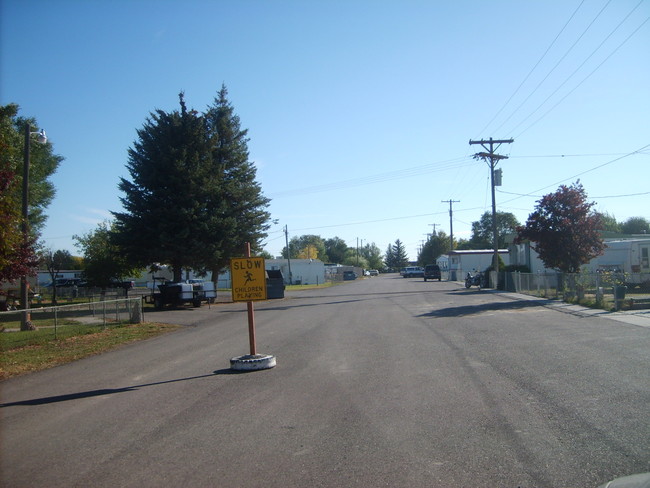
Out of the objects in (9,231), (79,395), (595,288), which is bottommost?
(79,395)

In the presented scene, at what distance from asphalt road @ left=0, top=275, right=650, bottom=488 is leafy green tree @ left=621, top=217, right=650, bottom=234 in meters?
110

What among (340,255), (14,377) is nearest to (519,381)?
(14,377)

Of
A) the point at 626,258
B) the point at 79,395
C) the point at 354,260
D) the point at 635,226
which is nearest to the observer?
the point at 79,395

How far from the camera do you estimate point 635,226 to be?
110188 millimetres

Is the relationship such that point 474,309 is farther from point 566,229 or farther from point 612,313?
point 566,229

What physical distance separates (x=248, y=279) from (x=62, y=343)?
Answer: 8.25m

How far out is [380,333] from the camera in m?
15.8

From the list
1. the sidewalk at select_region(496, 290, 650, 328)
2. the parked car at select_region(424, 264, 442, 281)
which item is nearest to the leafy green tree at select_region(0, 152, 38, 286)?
the sidewalk at select_region(496, 290, 650, 328)

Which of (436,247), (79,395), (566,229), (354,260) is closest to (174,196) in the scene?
(566,229)

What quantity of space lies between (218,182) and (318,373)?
2729 cm

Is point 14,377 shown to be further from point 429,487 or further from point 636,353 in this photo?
point 636,353

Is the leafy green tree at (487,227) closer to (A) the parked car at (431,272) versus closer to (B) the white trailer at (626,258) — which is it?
(A) the parked car at (431,272)

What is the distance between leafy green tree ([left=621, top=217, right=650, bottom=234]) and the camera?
356 ft

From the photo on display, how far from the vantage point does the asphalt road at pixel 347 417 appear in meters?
5.20
